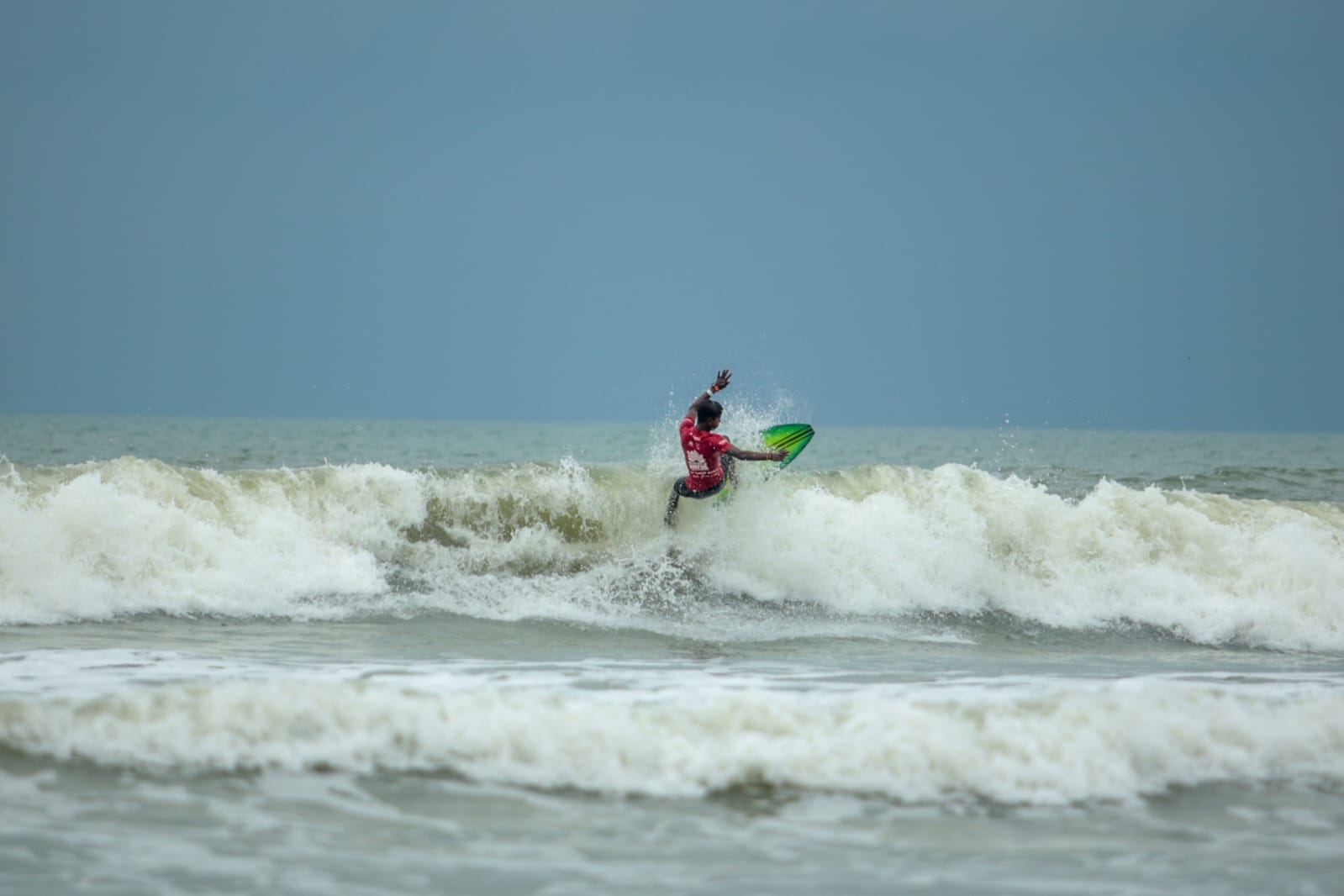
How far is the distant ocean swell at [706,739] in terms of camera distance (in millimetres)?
5996

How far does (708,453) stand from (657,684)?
196 inches

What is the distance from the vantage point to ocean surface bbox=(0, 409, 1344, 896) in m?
5.07

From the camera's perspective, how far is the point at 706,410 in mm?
12133

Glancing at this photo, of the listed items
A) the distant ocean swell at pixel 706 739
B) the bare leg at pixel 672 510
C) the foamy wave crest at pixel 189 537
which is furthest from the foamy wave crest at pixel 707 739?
the bare leg at pixel 672 510

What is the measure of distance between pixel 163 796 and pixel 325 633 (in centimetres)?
426

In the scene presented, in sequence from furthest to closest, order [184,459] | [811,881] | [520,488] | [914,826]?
[184,459] < [520,488] < [914,826] < [811,881]

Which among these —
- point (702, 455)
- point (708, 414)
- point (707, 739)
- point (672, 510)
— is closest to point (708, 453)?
point (702, 455)

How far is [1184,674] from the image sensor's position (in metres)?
9.26

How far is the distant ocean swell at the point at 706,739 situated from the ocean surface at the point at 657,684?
0.07ft

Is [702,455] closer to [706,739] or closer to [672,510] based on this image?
[672,510]

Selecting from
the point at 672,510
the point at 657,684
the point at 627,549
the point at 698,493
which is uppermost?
the point at 698,493

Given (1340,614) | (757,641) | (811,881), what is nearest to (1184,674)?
(757,641)

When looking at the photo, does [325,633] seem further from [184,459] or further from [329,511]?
[184,459]

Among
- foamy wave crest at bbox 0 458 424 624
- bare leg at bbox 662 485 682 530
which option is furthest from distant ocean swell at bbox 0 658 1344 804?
bare leg at bbox 662 485 682 530
